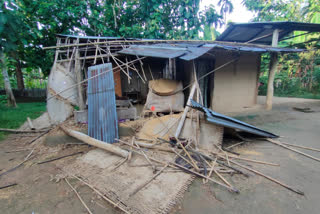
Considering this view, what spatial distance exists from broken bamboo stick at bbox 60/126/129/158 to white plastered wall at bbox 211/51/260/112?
473 centimetres

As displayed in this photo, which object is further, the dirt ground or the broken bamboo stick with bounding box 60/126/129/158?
the broken bamboo stick with bounding box 60/126/129/158

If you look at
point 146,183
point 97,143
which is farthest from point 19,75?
point 146,183

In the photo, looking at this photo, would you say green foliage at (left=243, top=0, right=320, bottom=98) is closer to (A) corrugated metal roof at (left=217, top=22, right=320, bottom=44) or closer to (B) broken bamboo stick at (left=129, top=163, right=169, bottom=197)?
(A) corrugated metal roof at (left=217, top=22, right=320, bottom=44)

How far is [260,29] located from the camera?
727cm

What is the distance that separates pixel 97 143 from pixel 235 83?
21.2ft

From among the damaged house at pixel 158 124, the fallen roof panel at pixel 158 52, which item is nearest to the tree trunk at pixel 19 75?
the damaged house at pixel 158 124

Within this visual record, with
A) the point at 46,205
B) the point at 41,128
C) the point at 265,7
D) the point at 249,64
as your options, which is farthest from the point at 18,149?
the point at 265,7

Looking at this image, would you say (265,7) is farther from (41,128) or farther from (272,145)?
(41,128)

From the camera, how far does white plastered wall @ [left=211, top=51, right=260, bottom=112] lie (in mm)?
6656

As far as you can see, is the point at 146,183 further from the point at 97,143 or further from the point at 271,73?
the point at 271,73

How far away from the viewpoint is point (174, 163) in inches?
119

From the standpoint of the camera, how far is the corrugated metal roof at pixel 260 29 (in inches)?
242

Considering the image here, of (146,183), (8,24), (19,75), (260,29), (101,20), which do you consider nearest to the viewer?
(146,183)

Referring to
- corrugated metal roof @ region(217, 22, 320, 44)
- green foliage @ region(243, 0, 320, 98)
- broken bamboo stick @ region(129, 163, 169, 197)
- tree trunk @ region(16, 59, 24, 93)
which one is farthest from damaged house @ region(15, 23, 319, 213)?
tree trunk @ region(16, 59, 24, 93)
